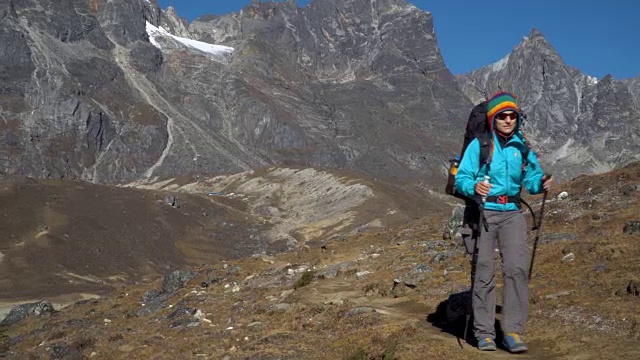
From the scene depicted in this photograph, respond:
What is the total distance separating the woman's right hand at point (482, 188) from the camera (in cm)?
956

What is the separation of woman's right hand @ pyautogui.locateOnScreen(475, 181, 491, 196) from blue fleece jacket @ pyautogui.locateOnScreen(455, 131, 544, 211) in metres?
0.10

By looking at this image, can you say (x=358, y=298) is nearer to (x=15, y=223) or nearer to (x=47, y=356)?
(x=47, y=356)

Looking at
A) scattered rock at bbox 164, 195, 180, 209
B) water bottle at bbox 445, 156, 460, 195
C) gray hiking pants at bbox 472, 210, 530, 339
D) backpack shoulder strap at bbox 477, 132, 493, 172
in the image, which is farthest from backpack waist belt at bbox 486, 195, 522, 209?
scattered rock at bbox 164, 195, 180, 209

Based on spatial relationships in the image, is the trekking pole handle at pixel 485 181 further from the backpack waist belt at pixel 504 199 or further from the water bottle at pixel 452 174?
the water bottle at pixel 452 174

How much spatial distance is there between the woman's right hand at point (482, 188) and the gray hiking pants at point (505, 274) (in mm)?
394

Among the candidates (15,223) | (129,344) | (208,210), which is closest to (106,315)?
(129,344)

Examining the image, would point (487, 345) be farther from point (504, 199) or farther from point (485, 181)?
point (485, 181)

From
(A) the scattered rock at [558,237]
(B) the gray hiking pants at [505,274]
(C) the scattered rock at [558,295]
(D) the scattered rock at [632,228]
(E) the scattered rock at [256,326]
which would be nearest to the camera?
(B) the gray hiking pants at [505,274]

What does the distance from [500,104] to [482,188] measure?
53.2 inches

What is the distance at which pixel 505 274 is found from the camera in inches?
386

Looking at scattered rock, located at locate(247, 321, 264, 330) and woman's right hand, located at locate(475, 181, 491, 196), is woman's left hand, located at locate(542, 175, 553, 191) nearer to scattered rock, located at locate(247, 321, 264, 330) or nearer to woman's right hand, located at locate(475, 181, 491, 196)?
woman's right hand, located at locate(475, 181, 491, 196)

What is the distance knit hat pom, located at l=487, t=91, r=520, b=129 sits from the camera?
980cm

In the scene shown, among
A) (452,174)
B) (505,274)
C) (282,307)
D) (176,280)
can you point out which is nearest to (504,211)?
Answer: (505,274)

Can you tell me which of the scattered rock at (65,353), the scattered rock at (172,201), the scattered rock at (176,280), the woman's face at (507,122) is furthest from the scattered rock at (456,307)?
the scattered rock at (172,201)
